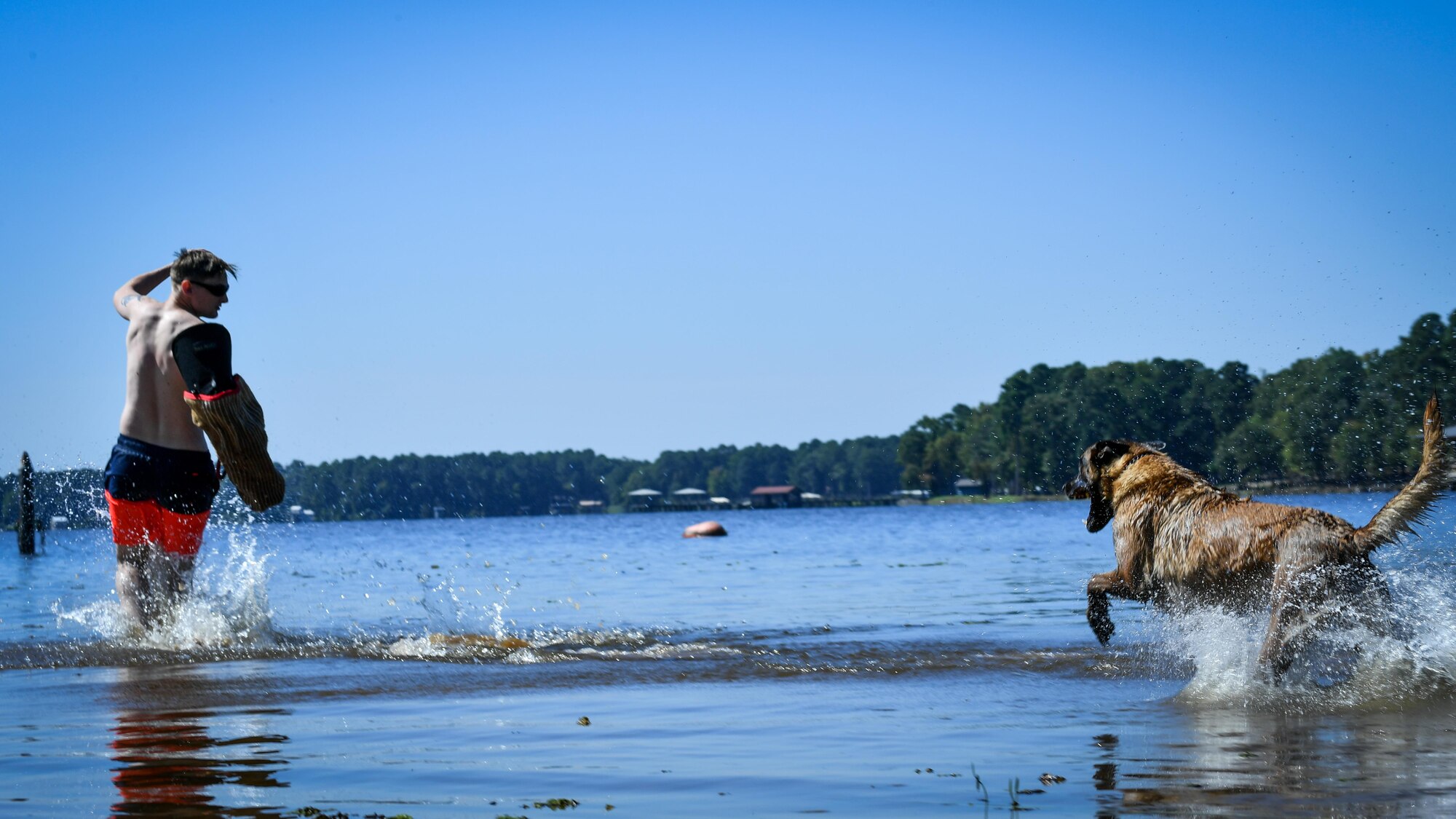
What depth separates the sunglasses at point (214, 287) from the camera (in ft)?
24.0

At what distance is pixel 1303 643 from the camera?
5.88 metres

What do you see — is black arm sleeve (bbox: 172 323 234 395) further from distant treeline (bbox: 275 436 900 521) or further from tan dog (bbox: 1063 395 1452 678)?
distant treeline (bbox: 275 436 900 521)

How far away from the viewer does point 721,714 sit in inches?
230

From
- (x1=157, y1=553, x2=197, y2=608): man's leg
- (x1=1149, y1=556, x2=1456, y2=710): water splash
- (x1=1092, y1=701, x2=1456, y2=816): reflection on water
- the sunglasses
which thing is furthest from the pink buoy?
(x1=1092, y1=701, x2=1456, y2=816): reflection on water

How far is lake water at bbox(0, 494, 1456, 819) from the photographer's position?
3947 millimetres

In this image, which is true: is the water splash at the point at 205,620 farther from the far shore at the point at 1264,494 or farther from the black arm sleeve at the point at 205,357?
the far shore at the point at 1264,494

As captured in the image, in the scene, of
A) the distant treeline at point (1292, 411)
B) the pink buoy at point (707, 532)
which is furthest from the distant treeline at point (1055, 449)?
the pink buoy at point (707, 532)

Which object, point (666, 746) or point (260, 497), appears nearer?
point (666, 746)

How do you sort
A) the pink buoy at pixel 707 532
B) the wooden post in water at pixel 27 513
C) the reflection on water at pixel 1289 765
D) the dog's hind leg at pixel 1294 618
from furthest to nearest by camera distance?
the pink buoy at pixel 707 532, the wooden post in water at pixel 27 513, the dog's hind leg at pixel 1294 618, the reflection on water at pixel 1289 765

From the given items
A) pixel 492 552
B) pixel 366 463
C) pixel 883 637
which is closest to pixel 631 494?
pixel 366 463

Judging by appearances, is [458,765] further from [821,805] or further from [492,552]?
[492,552]

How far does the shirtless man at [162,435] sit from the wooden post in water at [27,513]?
31.8m

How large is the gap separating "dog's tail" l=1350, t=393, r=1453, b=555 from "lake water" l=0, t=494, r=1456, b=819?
45cm

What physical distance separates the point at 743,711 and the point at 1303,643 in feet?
8.43
